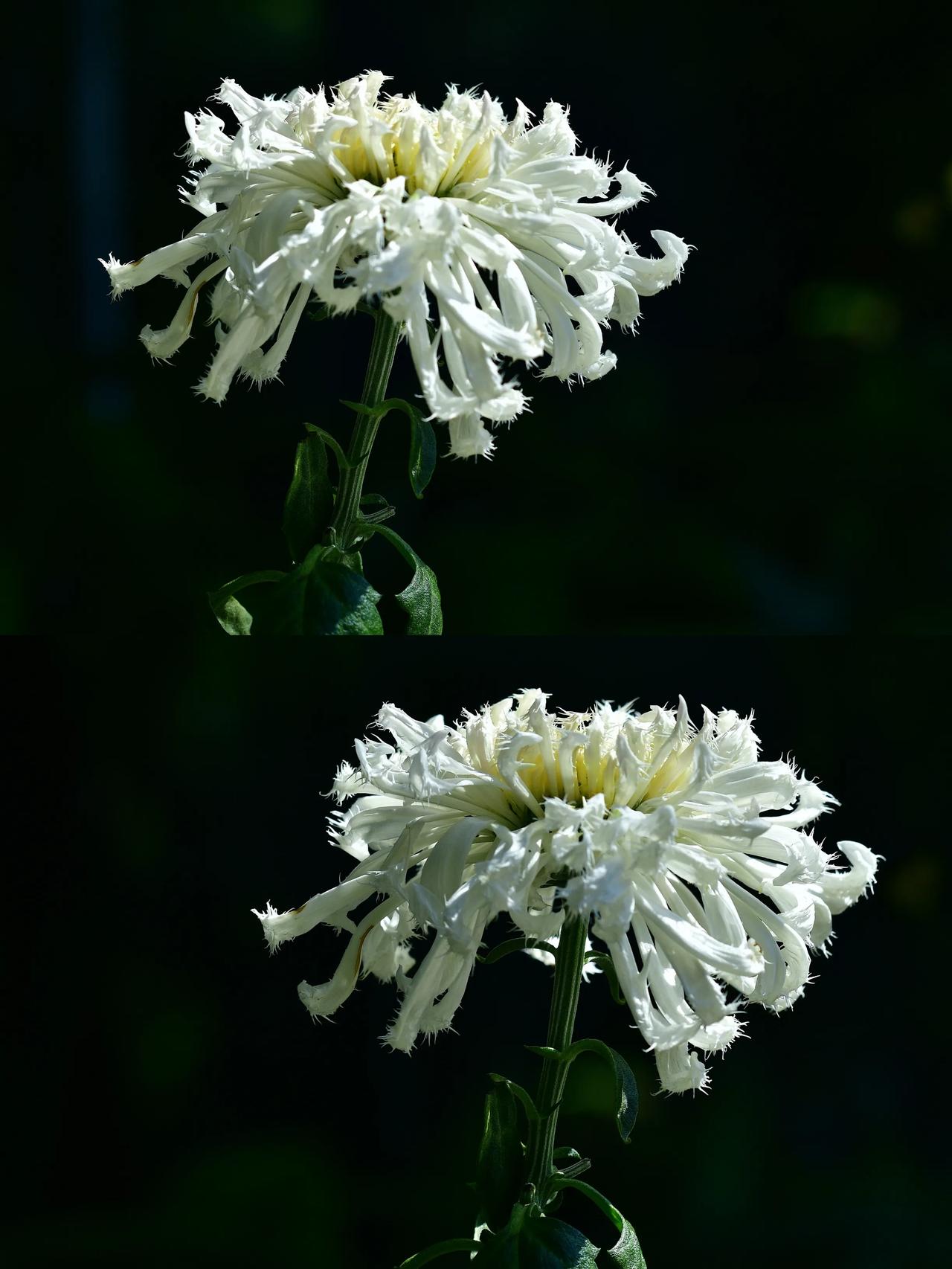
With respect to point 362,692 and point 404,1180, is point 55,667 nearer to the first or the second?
point 362,692

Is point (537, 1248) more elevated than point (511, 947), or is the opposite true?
point (511, 947)

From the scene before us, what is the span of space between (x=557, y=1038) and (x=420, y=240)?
378mm

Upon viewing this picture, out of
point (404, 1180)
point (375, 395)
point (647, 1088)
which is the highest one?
point (375, 395)

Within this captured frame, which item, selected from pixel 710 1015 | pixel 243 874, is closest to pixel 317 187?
pixel 710 1015

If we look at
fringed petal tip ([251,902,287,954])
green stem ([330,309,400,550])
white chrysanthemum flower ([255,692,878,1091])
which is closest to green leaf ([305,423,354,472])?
green stem ([330,309,400,550])

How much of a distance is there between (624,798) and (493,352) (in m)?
0.21

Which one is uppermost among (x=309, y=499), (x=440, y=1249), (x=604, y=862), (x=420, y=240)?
(x=420, y=240)

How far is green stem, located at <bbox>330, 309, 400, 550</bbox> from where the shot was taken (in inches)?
26.9

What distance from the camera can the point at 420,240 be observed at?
0.58m

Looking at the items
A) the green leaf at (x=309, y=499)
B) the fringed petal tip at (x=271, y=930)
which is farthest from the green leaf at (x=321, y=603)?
the fringed petal tip at (x=271, y=930)

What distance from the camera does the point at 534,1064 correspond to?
1.02 meters

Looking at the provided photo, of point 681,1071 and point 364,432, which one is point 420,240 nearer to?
point 364,432

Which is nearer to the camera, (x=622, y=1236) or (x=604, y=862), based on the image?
(x=604, y=862)

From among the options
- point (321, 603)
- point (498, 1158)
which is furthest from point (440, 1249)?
point (321, 603)
